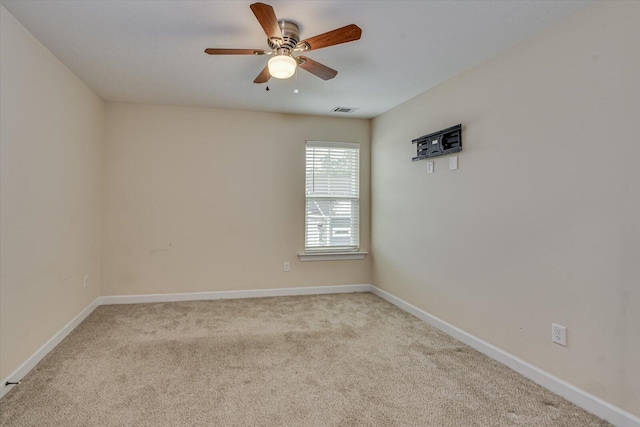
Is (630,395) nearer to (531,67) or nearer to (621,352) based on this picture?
(621,352)

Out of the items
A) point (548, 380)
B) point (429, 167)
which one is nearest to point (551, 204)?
point (548, 380)

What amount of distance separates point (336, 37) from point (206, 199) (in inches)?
111

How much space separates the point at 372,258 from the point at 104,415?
3441 mm

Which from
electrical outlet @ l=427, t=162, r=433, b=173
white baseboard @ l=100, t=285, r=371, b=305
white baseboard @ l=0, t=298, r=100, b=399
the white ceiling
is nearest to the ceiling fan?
the white ceiling

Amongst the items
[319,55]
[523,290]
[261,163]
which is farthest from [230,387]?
[261,163]

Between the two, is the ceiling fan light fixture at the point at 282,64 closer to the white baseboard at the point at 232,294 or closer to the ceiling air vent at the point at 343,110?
the ceiling air vent at the point at 343,110

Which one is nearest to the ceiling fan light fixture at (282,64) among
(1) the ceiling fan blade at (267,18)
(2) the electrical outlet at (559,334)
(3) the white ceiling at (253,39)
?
(1) the ceiling fan blade at (267,18)

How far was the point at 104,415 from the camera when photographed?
74.1 inches

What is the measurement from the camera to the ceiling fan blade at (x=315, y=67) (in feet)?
7.77

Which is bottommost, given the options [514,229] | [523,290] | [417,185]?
[523,290]

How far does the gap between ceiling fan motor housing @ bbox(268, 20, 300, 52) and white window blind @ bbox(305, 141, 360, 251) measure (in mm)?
2230

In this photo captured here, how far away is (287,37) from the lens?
2254 millimetres

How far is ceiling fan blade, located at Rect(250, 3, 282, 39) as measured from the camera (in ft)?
5.62

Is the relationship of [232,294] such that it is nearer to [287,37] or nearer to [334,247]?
[334,247]
